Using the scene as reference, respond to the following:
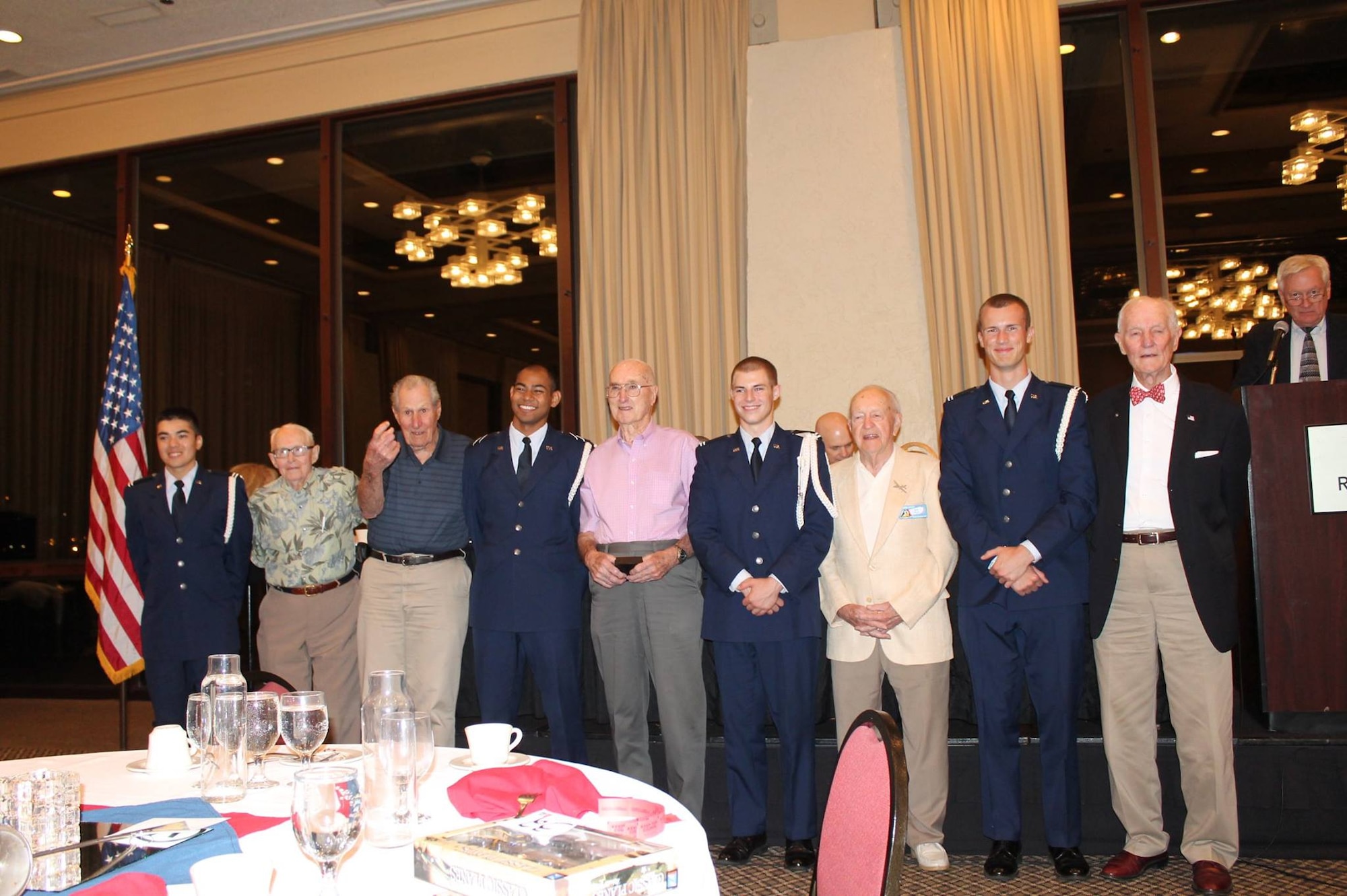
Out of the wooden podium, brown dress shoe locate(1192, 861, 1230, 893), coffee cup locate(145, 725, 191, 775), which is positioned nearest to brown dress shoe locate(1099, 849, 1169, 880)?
brown dress shoe locate(1192, 861, 1230, 893)

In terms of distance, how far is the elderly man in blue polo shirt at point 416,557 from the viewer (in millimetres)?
3900

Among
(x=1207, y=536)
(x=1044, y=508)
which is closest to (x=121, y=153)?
(x=1044, y=508)

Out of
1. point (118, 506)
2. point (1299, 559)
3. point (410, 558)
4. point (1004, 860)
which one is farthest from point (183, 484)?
point (1299, 559)

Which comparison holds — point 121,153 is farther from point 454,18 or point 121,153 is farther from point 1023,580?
point 1023,580

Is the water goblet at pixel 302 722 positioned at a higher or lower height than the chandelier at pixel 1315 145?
lower

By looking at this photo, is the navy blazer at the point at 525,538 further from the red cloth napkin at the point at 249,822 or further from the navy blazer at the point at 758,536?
the red cloth napkin at the point at 249,822

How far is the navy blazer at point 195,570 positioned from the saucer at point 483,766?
8.95 feet

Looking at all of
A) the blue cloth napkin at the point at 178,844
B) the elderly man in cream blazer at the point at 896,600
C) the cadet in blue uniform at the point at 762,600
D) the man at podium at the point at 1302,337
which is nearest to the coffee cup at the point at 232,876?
the blue cloth napkin at the point at 178,844

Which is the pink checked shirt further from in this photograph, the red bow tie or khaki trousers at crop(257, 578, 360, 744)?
the red bow tie

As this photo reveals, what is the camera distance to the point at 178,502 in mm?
4406

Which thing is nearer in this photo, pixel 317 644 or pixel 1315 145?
pixel 317 644

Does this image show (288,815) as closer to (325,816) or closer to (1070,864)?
(325,816)

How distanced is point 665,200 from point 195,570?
3132mm

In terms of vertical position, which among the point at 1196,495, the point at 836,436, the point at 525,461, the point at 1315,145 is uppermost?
the point at 1315,145
